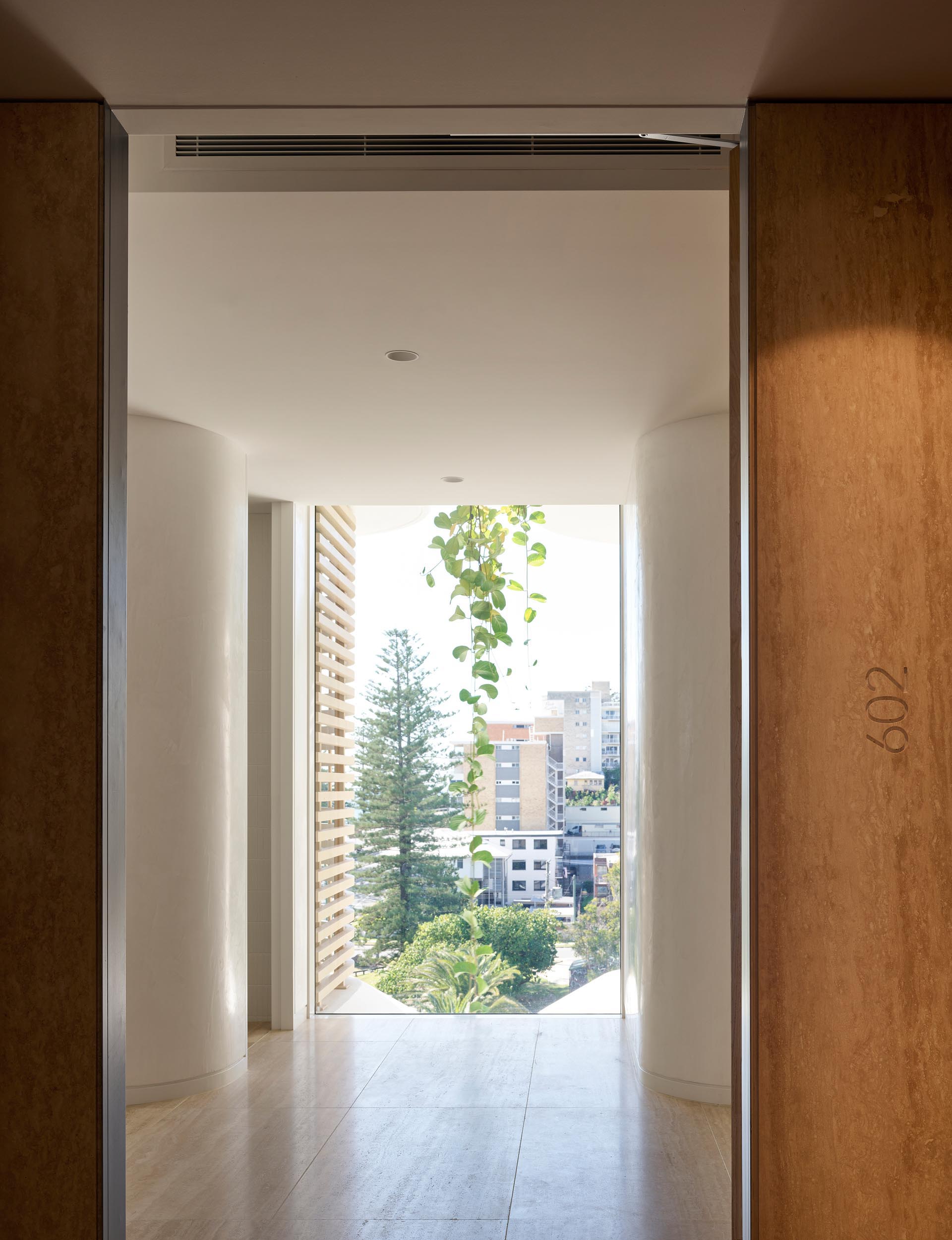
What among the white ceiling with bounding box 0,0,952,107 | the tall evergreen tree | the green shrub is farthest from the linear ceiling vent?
the green shrub

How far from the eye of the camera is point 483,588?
6422mm

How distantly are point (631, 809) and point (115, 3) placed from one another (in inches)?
171

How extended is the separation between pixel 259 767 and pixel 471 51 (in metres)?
4.50

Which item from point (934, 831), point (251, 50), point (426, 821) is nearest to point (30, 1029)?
point (934, 831)

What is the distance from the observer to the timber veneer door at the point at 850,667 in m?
1.84

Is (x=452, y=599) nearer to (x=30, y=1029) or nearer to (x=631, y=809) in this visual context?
(x=631, y=809)

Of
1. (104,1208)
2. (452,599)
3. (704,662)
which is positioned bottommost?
(104,1208)

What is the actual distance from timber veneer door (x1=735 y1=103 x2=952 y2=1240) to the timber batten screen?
14.7 feet

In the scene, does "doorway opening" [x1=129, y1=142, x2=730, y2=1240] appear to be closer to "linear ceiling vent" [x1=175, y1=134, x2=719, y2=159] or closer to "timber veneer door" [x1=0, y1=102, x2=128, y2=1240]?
"linear ceiling vent" [x1=175, y1=134, x2=719, y2=159]

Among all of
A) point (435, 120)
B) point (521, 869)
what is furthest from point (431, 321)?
point (521, 869)

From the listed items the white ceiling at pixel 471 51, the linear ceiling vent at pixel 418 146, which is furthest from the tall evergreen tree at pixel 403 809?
the white ceiling at pixel 471 51

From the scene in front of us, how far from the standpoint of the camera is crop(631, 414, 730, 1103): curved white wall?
14.5 ft

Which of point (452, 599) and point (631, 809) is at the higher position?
point (452, 599)

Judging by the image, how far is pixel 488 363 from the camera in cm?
377
